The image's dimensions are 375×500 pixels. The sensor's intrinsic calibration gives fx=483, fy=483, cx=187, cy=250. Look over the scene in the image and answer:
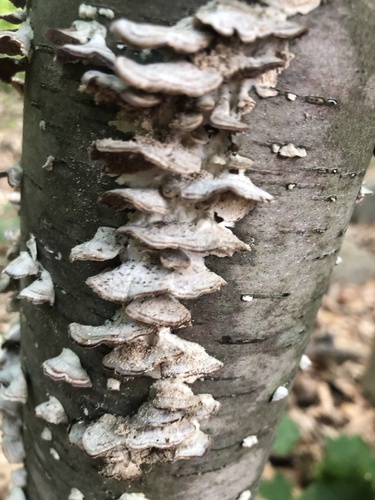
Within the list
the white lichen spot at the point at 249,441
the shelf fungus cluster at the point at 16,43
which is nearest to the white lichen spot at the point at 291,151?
the shelf fungus cluster at the point at 16,43

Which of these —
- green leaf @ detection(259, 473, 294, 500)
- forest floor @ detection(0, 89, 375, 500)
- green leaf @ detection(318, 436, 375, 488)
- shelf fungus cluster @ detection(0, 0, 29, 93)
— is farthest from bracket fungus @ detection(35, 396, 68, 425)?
green leaf @ detection(318, 436, 375, 488)

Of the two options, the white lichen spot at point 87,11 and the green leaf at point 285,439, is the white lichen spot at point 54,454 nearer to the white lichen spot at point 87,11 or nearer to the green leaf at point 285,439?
the white lichen spot at point 87,11

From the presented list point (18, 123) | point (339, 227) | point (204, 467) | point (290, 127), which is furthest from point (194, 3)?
point (18, 123)

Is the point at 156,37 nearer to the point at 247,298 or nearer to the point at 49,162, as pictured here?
the point at 49,162

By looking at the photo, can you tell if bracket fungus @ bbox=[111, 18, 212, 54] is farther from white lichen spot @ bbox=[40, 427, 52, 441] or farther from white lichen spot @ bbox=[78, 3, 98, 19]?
white lichen spot @ bbox=[40, 427, 52, 441]

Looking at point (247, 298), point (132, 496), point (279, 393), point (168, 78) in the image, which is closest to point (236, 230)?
point (247, 298)
